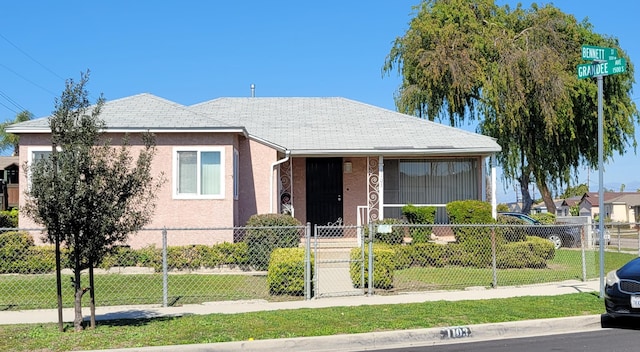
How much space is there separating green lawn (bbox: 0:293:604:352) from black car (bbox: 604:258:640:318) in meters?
0.64

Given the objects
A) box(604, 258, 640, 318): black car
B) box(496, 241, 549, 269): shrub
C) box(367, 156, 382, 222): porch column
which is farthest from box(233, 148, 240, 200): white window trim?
box(604, 258, 640, 318): black car

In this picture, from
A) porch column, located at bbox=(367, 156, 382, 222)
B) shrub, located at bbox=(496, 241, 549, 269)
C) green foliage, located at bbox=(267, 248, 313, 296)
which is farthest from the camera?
porch column, located at bbox=(367, 156, 382, 222)

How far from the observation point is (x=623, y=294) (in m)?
9.64

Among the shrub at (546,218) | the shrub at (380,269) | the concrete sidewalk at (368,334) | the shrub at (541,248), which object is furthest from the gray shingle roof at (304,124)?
the shrub at (546,218)

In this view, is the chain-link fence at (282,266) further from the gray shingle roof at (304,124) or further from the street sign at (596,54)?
the street sign at (596,54)

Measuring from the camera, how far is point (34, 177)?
8352 millimetres

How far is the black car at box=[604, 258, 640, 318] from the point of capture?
9.55m

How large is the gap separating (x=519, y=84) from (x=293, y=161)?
1075 centimetres

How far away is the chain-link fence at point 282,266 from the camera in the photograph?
1215 cm

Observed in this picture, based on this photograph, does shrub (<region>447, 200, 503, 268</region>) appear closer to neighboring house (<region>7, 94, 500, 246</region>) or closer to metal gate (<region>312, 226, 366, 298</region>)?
metal gate (<region>312, 226, 366, 298</region>)

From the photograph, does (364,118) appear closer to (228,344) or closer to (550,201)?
(550,201)

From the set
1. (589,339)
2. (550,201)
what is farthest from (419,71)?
(589,339)

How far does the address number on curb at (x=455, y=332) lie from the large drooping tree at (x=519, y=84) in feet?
61.0

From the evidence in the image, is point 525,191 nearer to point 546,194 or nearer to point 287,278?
point 546,194
